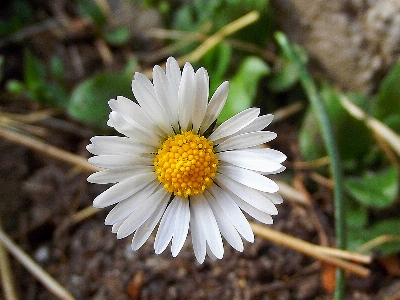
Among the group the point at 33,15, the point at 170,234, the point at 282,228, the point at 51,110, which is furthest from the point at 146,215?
the point at 33,15

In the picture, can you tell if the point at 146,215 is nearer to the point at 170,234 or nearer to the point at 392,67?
the point at 170,234

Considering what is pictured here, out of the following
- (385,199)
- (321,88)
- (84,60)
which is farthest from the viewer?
(84,60)

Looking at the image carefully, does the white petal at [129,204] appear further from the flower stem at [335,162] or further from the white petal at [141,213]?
the flower stem at [335,162]

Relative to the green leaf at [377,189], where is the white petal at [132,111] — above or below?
above

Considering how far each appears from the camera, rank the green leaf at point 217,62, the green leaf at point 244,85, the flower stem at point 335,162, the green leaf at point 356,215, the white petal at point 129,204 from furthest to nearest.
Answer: the green leaf at point 217,62 < the green leaf at point 356,215 < the green leaf at point 244,85 < the flower stem at point 335,162 < the white petal at point 129,204

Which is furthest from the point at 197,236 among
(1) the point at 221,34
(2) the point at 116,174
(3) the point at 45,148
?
(1) the point at 221,34

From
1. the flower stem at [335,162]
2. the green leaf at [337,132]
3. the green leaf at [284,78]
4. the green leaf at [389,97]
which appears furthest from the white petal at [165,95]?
the green leaf at [389,97]
